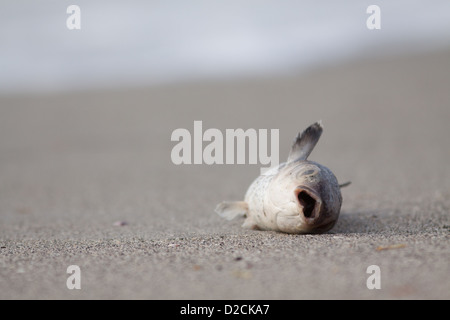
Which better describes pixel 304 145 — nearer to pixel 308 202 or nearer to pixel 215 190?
pixel 308 202

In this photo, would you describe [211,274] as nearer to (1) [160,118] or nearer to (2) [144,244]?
(2) [144,244]

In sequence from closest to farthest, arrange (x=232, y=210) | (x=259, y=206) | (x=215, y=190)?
1. (x=259, y=206)
2. (x=232, y=210)
3. (x=215, y=190)

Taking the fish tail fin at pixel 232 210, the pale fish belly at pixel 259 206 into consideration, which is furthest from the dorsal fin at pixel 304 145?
the fish tail fin at pixel 232 210

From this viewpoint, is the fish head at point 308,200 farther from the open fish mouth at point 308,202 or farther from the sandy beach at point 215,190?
the sandy beach at point 215,190

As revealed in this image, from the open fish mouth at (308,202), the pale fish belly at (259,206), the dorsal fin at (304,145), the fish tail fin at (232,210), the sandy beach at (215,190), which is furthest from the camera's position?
the fish tail fin at (232,210)

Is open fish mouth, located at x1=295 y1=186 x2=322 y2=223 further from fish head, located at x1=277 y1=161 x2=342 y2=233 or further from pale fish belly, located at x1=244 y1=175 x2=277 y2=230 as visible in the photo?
pale fish belly, located at x1=244 y1=175 x2=277 y2=230

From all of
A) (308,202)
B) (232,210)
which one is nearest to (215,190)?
(232,210)

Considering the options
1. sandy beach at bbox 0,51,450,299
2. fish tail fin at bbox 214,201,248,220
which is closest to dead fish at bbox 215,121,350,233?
sandy beach at bbox 0,51,450,299

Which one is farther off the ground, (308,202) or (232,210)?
(308,202)
